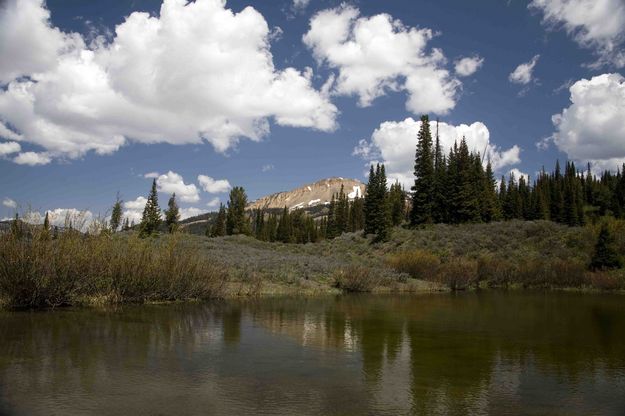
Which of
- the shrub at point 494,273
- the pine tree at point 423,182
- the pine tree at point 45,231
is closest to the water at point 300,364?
the pine tree at point 45,231

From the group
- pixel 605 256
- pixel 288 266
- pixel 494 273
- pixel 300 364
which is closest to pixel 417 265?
pixel 494 273

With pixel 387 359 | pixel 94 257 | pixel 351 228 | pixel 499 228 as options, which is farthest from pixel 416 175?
pixel 387 359

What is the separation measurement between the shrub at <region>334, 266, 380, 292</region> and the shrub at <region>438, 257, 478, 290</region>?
7.34 m

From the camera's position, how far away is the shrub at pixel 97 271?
53.2 ft

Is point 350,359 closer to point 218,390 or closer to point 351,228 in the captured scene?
point 218,390

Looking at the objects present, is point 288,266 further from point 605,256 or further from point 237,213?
point 237,213

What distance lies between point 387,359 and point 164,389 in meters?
4.85

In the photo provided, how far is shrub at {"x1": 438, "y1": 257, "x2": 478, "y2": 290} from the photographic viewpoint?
36781mm

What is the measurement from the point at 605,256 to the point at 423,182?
26.1 meters

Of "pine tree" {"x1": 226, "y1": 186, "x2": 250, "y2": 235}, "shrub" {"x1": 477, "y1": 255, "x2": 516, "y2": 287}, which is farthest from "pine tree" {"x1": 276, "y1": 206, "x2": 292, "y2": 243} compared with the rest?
"shrub" {"x1": 477, "y1": 255, "x2": 516, "y2": 287}

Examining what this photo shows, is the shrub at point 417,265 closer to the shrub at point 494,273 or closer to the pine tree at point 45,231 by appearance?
the shrub at point 494,273

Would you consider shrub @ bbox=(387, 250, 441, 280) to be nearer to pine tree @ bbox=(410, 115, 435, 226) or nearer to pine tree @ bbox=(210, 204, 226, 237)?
pine tree @ bbox=(410, 115, 435, 226)

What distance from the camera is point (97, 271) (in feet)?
60.0

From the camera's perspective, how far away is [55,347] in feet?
34.9
